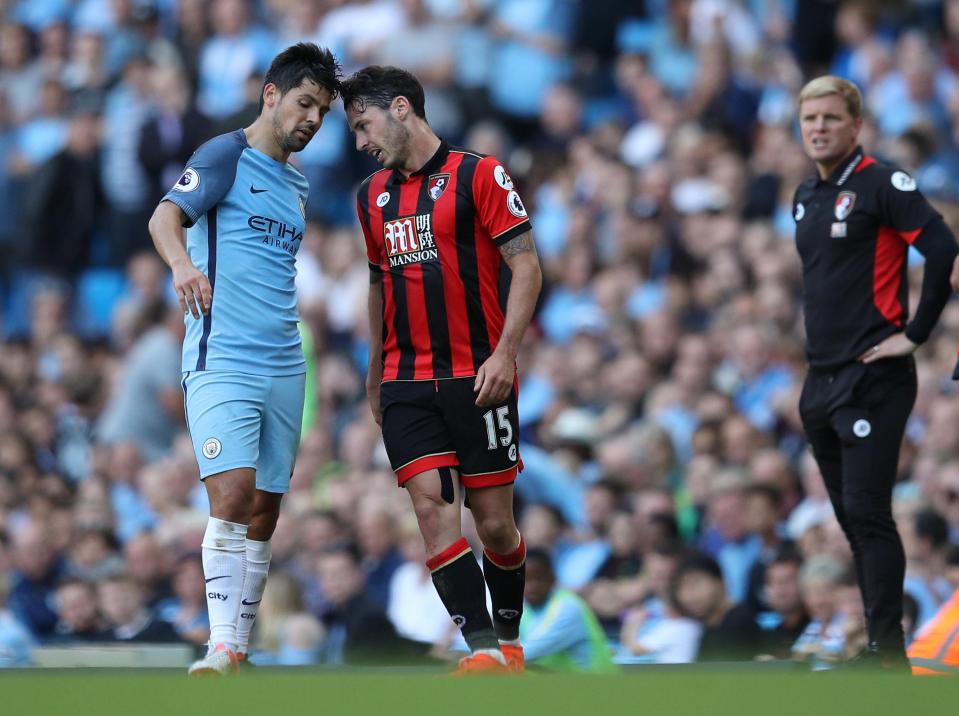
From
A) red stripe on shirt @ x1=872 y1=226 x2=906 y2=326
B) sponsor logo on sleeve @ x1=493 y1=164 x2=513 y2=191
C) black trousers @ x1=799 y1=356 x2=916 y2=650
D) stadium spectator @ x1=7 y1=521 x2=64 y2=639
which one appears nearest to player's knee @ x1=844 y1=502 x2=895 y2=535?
black trousers @ x1=799 y1=356 x2=916 y2=650

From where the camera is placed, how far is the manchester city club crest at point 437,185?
243 inches

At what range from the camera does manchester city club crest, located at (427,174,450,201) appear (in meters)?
6.17

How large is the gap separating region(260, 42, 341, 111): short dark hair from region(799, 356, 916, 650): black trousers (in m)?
2.35

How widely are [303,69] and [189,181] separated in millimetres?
637

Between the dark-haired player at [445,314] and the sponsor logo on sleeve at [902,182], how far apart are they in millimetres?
1566

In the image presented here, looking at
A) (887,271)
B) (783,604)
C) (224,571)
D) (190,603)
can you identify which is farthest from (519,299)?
(190,603)

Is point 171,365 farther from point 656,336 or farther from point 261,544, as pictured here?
point 261,544

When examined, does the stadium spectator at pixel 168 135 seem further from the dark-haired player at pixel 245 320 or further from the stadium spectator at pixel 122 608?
the dark-haired player at pixel 245 320

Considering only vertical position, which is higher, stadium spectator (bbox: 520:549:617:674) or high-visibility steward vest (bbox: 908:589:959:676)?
high-visibility steward vest (bbox: 908:589:959:676)

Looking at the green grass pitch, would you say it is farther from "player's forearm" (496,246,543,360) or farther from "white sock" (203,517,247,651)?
"player's forearm" (496,246,543,360)

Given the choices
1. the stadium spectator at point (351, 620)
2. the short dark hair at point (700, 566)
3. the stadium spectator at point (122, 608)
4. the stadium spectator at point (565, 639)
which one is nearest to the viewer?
the stadium spectator at point (565, 639)

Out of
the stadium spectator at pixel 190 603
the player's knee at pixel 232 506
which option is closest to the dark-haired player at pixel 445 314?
the player's knee at pixel 232 506

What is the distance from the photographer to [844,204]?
6605 millimetres

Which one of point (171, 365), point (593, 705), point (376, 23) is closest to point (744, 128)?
point (376, 23)
